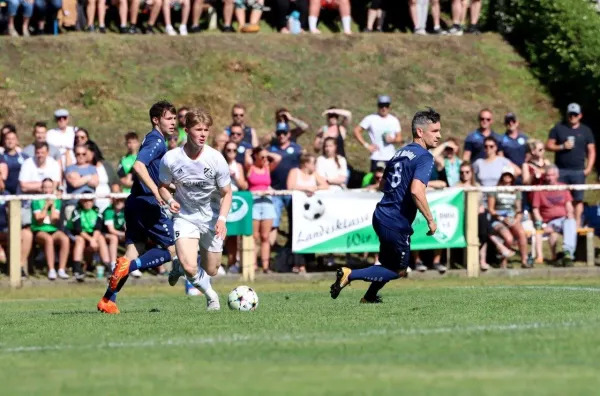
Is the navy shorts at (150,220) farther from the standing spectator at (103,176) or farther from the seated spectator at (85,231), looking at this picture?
the standing spectator at (103,176)

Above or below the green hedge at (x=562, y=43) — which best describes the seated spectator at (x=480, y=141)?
below

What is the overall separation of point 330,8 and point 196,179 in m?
16.7

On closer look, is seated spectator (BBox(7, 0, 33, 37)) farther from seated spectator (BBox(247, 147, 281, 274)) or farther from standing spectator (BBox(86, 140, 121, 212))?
seated spectator (BBox(247, 147, 281, 274))

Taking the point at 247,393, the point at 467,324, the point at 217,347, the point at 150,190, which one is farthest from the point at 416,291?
the point at 247,393

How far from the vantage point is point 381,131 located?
75.9 ft

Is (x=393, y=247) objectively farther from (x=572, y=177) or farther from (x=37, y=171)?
(x=572, y=177)

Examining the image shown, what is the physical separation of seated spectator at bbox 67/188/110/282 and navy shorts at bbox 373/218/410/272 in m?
7.31

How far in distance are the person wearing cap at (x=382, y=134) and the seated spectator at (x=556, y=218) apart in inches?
97.7

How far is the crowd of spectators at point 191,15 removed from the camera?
26859 mm

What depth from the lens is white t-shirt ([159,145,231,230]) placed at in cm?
1309

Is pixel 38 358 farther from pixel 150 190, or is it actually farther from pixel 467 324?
pixel 150 190

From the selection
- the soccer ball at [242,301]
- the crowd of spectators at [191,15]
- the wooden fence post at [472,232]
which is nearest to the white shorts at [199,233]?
the soccer ball at [242,301]

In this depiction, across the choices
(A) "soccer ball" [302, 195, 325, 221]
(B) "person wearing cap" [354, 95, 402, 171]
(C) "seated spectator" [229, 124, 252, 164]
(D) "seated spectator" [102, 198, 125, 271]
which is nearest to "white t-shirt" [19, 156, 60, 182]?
(D) "seated spectator" [102, 198, 125, 271]

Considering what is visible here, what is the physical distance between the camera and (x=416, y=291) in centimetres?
1784
